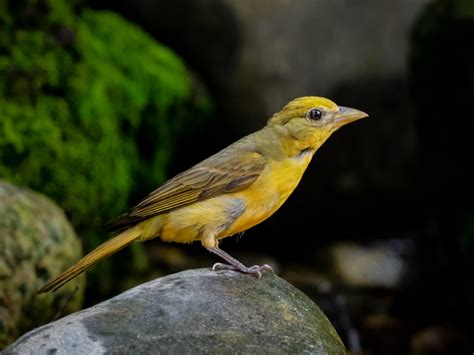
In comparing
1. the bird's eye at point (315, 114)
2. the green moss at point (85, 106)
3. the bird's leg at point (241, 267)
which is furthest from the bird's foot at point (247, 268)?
the green moss at point (85, 106)

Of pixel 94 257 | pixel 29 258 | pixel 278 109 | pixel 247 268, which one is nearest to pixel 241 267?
pixel 247 268

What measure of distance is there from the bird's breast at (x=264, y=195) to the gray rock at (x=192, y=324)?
1.98 feet

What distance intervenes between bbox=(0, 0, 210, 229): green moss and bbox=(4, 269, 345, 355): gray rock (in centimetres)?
325

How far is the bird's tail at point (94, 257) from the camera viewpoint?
5816 mm

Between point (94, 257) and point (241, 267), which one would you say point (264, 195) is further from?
point (94, 257)

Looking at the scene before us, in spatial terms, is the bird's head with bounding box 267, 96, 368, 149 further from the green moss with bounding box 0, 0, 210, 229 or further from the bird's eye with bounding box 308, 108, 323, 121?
the green moss with bounding box 0, 0, 210, 229

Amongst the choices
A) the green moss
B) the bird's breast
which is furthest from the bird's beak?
the green moss

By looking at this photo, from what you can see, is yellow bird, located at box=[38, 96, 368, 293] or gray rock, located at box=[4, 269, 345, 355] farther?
yellow bird, located at box=[38, 96, 368, 293]

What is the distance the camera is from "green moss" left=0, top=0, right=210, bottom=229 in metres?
8.46

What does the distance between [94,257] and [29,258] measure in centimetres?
73

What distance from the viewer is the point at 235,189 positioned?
6.14 m

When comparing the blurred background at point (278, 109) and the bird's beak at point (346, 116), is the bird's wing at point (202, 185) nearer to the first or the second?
the bird's beak at point (346, 116)

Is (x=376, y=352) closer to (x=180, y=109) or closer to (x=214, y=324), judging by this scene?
(x=180, y=109)

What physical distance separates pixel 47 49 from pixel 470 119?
403 centimetres
